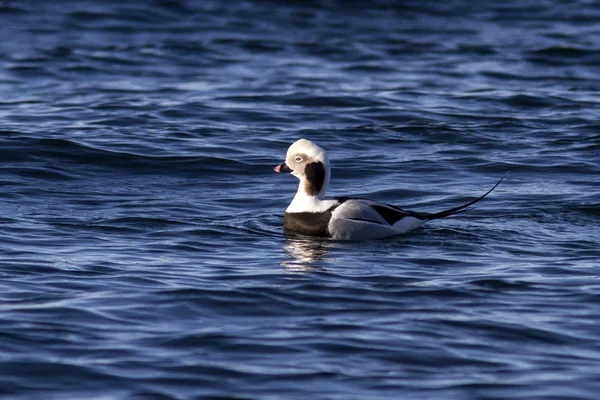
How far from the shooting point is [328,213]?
11.6 m

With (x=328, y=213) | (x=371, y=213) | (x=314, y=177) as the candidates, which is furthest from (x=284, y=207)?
(x=371, y=213)

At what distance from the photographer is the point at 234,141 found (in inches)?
680

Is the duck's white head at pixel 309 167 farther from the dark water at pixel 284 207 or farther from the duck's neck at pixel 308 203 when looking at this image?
the dark water at pixel 284 207

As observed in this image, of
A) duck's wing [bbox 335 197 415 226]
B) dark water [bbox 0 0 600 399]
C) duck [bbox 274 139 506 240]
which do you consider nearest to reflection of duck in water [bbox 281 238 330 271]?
dark water [bbox 0 0 600 399]

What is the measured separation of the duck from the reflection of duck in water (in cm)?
21

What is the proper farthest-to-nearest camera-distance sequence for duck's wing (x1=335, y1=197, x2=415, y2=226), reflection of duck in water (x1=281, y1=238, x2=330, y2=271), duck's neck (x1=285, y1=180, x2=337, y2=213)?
duck's neck (x1=285, y1=180, x2=337, y2=213), duck's wing (x1=335, y1=197, x2=415, y2=226), reflection of duck in water (x1=281, y1=238, x2=330, y2=271)

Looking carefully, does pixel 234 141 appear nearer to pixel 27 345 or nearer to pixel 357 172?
pixel 357 172

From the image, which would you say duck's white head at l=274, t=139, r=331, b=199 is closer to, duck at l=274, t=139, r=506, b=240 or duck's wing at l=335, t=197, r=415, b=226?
duck at l=274, t=139, r=506, b=240

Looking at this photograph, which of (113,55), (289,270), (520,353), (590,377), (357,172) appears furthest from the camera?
(113,55)

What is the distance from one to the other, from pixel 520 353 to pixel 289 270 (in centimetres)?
278

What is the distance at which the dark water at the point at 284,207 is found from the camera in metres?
7.40

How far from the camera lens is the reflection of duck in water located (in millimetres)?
10180

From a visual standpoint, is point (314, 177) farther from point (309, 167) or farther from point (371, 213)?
point (371, 213)

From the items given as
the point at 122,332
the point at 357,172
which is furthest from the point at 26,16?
the point at 122,332
